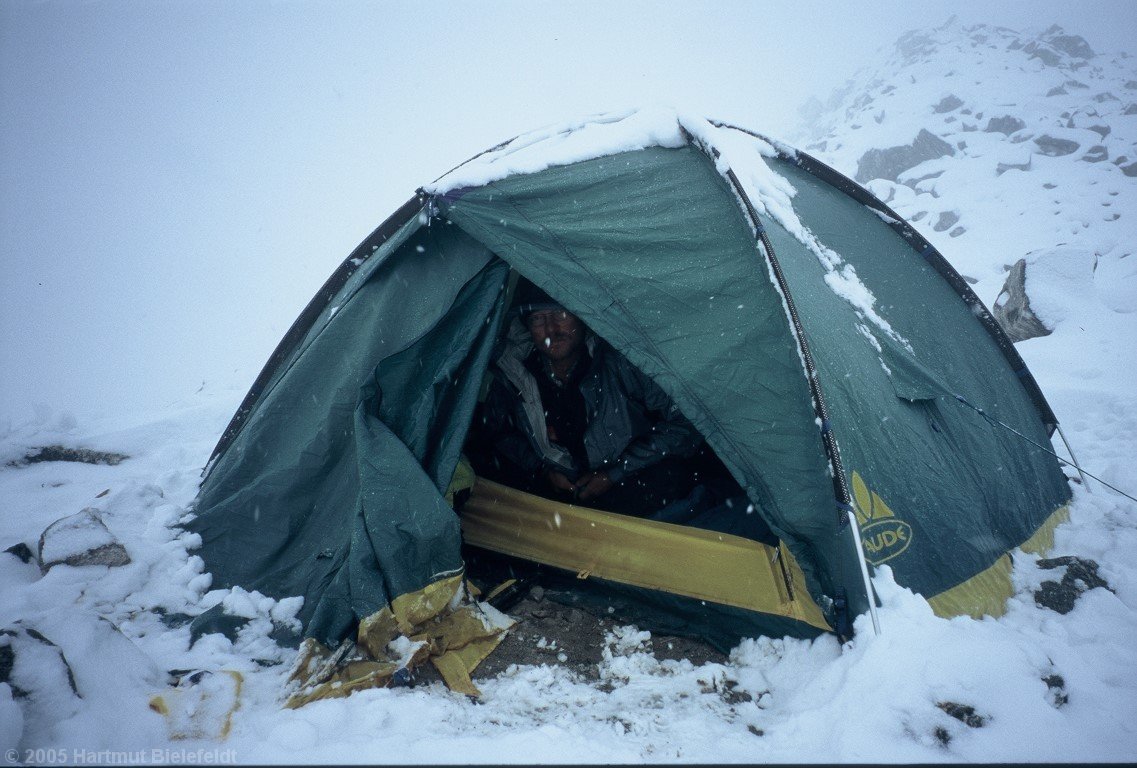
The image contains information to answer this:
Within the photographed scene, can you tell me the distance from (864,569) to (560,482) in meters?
1.82

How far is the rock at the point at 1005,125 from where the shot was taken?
25078 millimetres

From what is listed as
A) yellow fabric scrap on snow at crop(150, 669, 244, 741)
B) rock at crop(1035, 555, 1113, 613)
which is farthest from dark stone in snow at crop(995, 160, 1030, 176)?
yellow fabric scrap on snow at crop(150, 669, 244, 741)

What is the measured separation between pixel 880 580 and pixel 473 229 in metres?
2.30

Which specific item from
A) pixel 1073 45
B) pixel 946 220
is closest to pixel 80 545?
pixel 946 220

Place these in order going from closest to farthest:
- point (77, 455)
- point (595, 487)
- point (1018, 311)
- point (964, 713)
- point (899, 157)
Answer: point (964, 713)
point (595, 487)
point (77, 455)
point (1018, 311)
point (899, 157)

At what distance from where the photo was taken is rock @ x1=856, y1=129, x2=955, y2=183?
25698mm

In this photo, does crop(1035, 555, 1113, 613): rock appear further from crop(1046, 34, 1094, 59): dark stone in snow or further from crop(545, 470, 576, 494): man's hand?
crop(1046, 34, 1094, 59): dark stone in snow

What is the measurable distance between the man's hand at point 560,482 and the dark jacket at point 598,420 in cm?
3

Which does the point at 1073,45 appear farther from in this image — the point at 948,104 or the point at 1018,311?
the point at 1018,311

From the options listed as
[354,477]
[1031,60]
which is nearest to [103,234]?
[354,477]

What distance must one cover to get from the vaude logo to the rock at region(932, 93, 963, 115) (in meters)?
37.0

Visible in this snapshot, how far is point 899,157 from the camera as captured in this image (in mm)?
26516

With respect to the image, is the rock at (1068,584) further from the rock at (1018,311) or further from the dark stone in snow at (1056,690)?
the rock at (1018,311)

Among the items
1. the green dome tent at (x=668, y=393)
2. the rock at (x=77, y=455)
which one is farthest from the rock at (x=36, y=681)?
the rock at (x=77, y=455)
